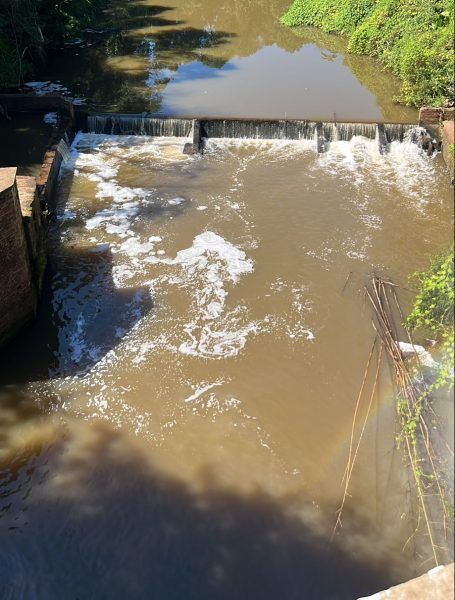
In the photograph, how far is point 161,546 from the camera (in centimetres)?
577

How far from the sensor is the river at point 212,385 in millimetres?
5688

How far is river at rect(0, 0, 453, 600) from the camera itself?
569 cm

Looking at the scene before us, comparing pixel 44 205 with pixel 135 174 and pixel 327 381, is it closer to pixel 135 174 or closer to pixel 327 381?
pixel 135 174

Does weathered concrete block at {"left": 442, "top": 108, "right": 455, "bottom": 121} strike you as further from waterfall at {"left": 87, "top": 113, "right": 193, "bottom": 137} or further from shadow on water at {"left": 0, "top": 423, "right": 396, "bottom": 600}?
shadow on water at {"left": 0, "top": 423, "right": 396, "bottom": 600}

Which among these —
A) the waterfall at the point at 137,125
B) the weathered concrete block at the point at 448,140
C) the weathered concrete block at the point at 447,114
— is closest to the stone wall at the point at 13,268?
the waterfall at the point at 137,125

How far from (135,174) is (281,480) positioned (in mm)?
8885

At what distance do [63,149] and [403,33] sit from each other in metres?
12.3

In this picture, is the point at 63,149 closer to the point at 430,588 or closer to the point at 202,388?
the point at 202,388

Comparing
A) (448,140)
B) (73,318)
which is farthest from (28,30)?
(448,140)

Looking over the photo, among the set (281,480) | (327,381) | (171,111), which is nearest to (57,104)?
(171,111)

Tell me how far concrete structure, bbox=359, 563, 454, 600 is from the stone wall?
6202 mm

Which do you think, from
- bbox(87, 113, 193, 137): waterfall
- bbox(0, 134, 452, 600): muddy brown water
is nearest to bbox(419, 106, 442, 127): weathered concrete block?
bbox(0, 134, 452, 600): muddy brown water

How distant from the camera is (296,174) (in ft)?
41.5

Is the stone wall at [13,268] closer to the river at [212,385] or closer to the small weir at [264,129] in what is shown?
the river at [212,385]
